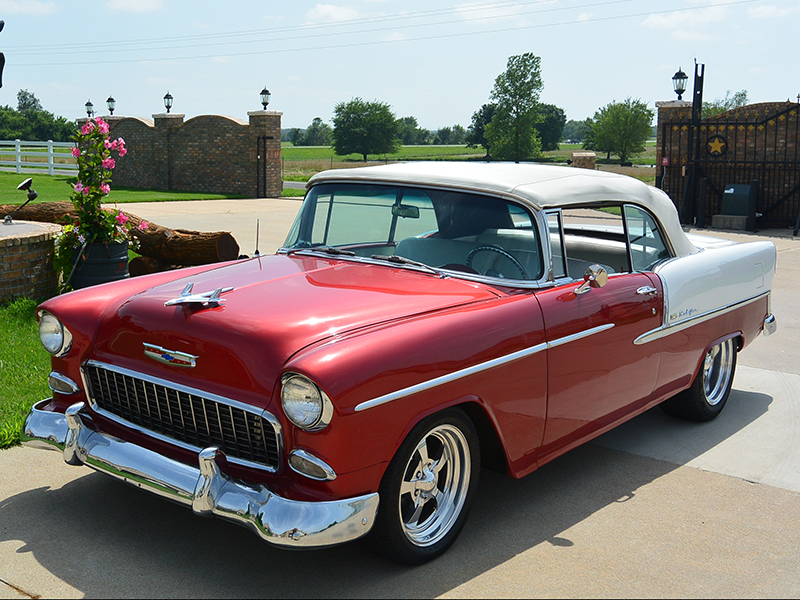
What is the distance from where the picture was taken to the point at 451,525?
321cm

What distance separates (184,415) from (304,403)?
24.7 inches

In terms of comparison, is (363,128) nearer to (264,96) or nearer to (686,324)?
(264,96)

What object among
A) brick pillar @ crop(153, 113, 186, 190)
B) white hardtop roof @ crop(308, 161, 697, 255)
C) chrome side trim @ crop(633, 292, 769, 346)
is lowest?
chrome side trim @ crop(633, 292, 769, 346)

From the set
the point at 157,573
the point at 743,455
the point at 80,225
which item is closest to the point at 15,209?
the point at 80,225

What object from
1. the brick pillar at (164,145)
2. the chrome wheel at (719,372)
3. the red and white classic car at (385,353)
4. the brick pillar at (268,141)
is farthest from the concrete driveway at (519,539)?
the brick pillar at (164,145)

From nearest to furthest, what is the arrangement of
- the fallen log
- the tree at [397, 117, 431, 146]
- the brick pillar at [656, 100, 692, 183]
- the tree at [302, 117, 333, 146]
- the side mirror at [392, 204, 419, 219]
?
the side mirror at [392, 204, 419, 219] → the fallen log → the brick pillar at [656, 100, 692, 183] → the tree at [302, 117, 333, 146] → the tree at [397, 117, 431, 146]

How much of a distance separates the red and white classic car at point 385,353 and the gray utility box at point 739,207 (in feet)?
44.8

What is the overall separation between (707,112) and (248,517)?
38.9 m

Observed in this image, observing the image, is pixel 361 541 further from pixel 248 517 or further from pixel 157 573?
pixel 157 573

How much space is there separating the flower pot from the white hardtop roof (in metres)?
3.82

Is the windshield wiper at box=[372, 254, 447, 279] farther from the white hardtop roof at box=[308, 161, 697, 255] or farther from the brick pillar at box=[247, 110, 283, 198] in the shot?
the brick pillar at box=[247, 110, 283, 198]

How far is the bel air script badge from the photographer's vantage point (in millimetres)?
2988

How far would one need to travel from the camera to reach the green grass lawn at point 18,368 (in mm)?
4488

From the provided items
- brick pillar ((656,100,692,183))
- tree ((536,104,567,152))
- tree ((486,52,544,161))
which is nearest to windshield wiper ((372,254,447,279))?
brick pillar ((656,100,692,183))
